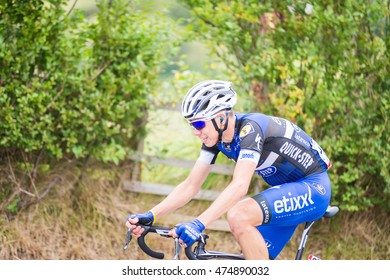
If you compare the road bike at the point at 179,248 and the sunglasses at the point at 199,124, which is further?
the sunglasses at the point at 199,124

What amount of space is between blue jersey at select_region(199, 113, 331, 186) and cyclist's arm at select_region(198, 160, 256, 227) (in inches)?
7.9

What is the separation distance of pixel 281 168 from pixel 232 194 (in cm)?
67

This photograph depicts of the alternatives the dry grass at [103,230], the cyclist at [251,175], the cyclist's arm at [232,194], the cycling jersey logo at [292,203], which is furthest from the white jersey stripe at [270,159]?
the dry grass at [103,230]

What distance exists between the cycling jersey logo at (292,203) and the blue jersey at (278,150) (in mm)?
225

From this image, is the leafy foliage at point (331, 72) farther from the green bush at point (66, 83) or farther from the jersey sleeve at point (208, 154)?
the jersey sleeve at point (208, 154)

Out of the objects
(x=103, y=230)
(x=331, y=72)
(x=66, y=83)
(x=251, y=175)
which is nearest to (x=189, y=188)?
(x=251, y=175)

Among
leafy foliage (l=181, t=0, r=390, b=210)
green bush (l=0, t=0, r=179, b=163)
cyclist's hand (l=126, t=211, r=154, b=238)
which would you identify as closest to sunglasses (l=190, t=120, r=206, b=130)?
cyclist's hand (l=126, t=211, r=154, b=238)

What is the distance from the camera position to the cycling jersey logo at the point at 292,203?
4.88 m

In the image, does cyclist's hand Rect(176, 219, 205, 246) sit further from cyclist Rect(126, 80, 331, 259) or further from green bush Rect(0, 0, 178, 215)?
green bush Rect(0, 0, 178, 215)

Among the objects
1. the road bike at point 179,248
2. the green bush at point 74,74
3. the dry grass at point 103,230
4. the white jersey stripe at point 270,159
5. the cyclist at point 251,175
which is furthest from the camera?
the dry grass at point 103,230

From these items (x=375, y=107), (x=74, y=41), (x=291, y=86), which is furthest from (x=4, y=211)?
(x=375, y=107)

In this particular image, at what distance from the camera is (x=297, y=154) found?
5195 mm

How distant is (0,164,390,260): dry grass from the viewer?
298 inches

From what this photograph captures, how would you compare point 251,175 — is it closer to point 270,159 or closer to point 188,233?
point 270,159
